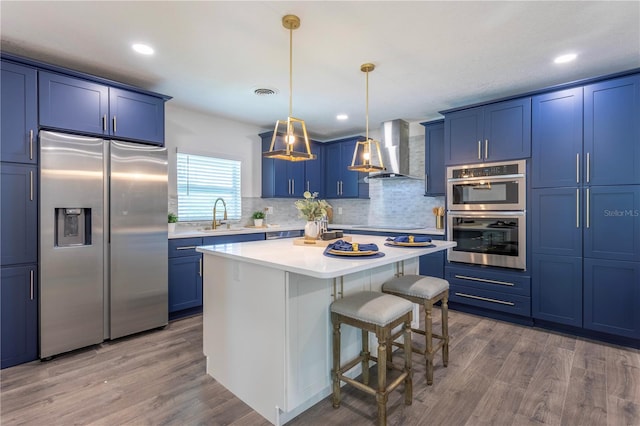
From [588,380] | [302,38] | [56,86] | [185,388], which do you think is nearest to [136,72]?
[56,86]

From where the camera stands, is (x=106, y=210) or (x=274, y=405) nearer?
(x=274, y=405)

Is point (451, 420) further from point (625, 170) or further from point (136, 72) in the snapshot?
point (136, 72)

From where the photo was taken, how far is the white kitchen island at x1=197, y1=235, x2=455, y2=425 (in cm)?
179

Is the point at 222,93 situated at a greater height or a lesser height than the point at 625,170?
greater

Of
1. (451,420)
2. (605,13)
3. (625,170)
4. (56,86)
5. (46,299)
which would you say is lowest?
(451,420)

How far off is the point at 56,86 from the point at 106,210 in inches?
42.9

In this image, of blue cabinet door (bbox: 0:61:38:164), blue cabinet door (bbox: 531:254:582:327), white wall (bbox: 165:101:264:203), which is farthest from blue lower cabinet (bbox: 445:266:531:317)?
blue cabinet door (bbox: 0:61:38:164)

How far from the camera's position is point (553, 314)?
10.5ft

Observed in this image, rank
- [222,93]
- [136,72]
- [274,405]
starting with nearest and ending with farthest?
1. [274,405]
2. [136,72]
3. [222,93]

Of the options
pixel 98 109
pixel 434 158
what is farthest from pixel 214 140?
pixel 434 158

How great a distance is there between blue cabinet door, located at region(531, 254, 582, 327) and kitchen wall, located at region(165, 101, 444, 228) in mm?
1601

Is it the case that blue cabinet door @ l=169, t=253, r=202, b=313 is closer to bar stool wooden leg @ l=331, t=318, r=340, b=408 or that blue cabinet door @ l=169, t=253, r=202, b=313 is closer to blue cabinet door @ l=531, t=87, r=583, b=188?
bar stool wooden leg @ l=331, t=318, r=340, b=408

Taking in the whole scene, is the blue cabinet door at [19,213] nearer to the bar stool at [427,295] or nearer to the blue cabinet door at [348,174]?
the bar stool at [427,295]

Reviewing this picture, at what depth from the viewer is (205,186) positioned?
174 inches
